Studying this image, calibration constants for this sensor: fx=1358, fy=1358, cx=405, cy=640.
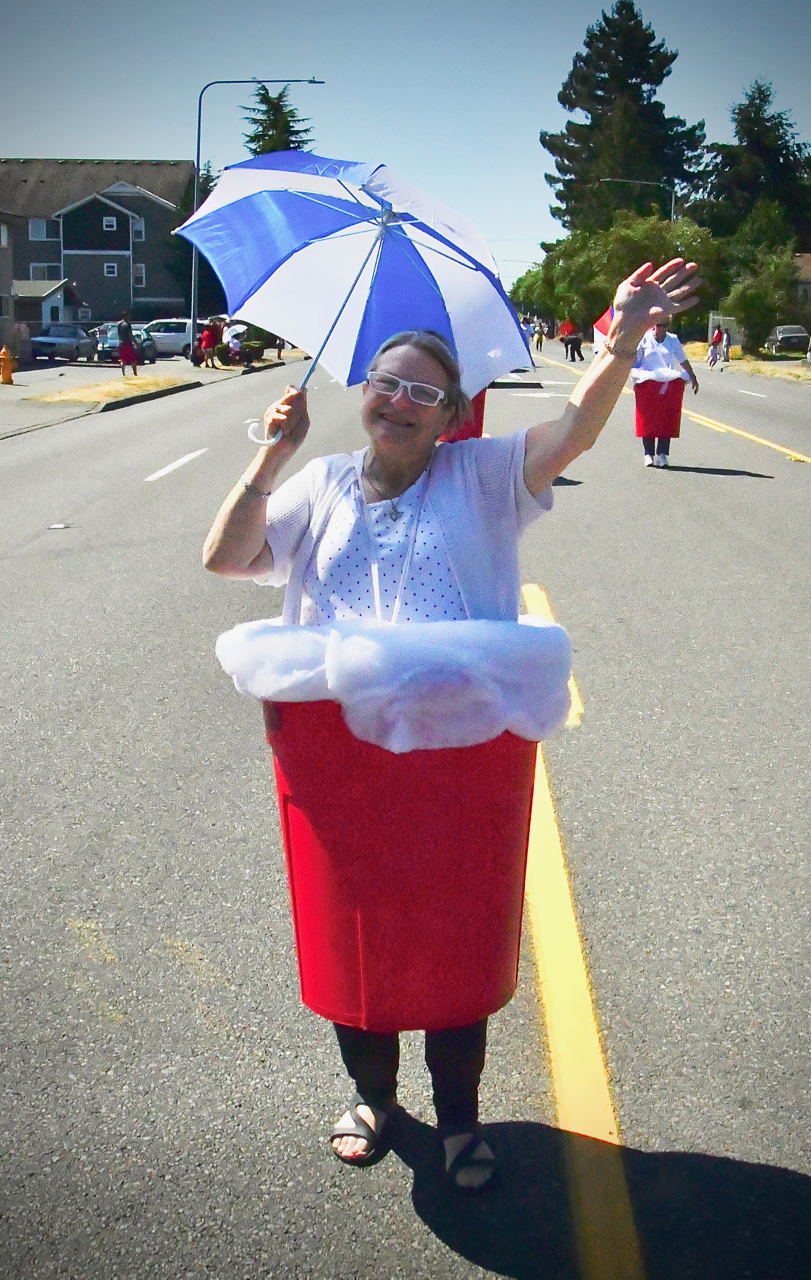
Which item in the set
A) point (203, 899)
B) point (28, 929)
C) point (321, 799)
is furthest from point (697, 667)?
point (321, 799)

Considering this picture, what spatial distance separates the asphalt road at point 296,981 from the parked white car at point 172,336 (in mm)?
47112

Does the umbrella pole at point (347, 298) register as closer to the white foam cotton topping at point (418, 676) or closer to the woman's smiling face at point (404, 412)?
the woman's smiling face at point (404, 412)

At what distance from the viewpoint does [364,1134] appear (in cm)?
284

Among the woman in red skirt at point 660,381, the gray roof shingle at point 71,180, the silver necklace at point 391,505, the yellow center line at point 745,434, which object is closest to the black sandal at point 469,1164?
the silver necklace at point 391,505

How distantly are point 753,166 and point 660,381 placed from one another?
9047 cm

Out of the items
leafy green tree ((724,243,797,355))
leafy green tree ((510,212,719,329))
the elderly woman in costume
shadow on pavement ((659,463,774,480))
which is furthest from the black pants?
leafy green tree ((724,243,797,355))

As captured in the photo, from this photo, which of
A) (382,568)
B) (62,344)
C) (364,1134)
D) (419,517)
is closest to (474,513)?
(419,517)

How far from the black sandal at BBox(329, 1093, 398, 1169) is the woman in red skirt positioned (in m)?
11.6

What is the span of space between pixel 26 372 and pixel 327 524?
4013cm

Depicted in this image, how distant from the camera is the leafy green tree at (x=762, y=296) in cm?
6200

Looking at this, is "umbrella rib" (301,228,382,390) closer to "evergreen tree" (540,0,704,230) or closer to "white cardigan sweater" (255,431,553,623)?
"white cardigan sweater" (255,431,553,623)

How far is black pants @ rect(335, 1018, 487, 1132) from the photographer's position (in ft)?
9.15

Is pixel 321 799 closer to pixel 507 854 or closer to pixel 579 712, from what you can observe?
pixel 507 854

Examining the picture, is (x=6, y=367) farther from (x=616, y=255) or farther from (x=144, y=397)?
(x=616, y=255)
